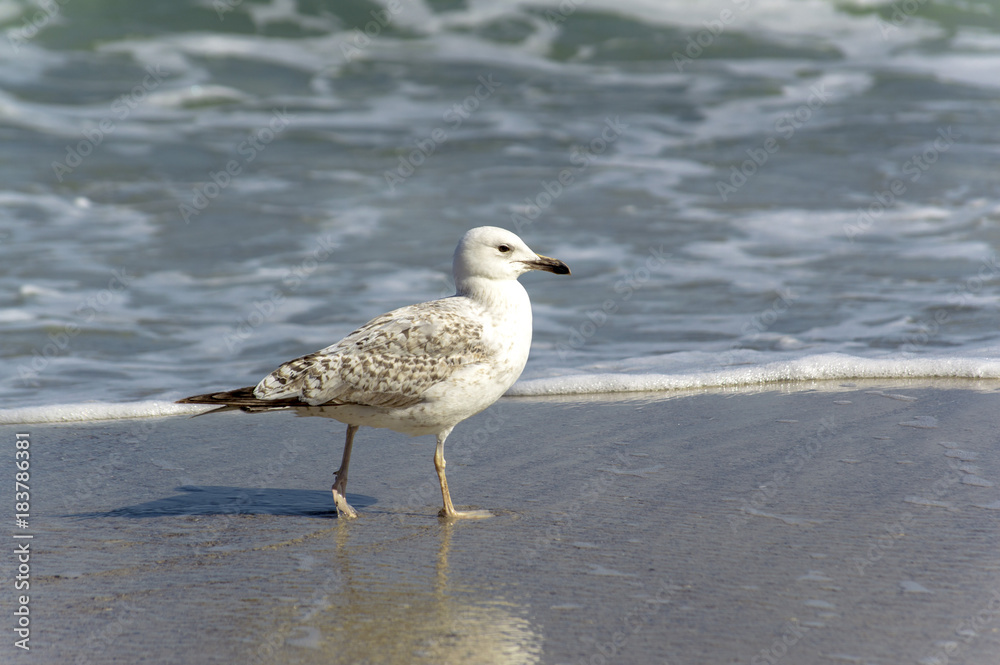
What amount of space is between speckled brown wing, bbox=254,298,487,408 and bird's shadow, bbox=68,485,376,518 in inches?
20.4

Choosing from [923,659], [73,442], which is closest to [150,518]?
[73,442]

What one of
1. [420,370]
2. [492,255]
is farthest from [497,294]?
[420,370]

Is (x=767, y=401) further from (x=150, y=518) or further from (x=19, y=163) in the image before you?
(x=19, y=163)

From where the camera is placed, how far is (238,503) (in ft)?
14.7

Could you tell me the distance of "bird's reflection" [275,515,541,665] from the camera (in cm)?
297

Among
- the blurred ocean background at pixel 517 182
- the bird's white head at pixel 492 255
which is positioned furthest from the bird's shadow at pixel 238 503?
the blurred ocean background at pixel 517 182

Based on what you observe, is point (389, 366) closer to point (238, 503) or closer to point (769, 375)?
point (238, 503)

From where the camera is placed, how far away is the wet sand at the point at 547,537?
3055 mm

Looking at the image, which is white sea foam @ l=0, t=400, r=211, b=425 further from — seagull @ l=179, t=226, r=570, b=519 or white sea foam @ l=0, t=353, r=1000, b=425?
seagull @ l=179, t=226, r=570, b=519

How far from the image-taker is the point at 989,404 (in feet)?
17.7

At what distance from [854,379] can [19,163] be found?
10548mm

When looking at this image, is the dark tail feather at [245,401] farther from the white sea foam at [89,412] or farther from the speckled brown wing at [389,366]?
the white sea foam at [89,412]

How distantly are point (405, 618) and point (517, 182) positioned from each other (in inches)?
361

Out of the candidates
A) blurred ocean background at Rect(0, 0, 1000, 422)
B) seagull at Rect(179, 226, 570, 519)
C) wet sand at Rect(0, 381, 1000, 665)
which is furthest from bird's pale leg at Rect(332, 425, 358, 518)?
blurred ocean background at Rect(0, 0, 1000, 422)
